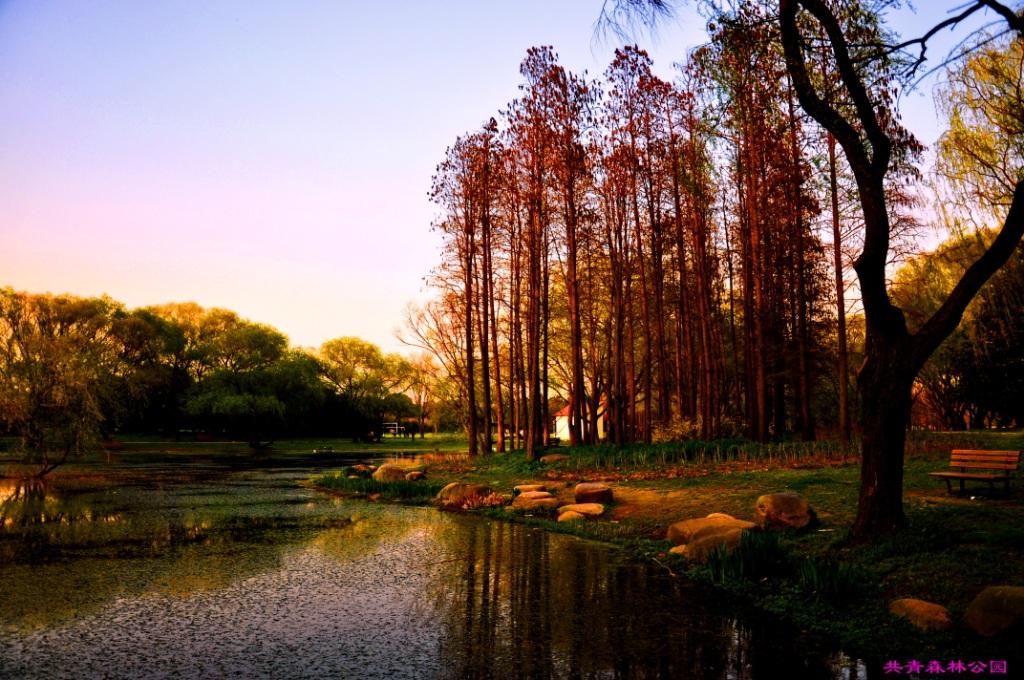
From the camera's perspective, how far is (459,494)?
59.3ft

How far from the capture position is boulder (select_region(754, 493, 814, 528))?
10969 mm

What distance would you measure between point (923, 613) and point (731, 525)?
4.26 meters

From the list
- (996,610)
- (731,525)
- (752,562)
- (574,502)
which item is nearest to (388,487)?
(574,502)

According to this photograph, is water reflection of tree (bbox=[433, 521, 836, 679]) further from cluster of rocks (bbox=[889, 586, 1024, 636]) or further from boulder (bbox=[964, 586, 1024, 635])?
boulder (bbox=[964, 586, 1024, 635])

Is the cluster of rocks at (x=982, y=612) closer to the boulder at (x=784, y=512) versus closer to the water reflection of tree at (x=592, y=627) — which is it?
the water reflection of tree at (x=592, y=627)

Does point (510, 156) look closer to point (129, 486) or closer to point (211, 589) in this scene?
point (129, 486)

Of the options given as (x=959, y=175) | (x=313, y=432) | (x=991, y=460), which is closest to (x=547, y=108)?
(x=959, y=175)

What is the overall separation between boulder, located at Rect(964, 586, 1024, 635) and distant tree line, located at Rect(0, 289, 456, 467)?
36816mm

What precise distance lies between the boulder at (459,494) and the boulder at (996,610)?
12528 millimetres

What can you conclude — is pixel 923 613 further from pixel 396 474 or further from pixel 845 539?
pixel 396 474

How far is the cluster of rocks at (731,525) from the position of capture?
1034 centimetres

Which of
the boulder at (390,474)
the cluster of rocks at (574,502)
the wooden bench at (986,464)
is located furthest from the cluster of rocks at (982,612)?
the boulder at (390,474)

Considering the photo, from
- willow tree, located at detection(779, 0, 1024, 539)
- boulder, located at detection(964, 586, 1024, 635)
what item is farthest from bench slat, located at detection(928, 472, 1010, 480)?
boulder, located at detection(964, 586, 1024, 635)

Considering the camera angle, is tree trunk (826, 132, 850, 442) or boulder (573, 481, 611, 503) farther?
tree trunk (826, 132, 850, 442)
